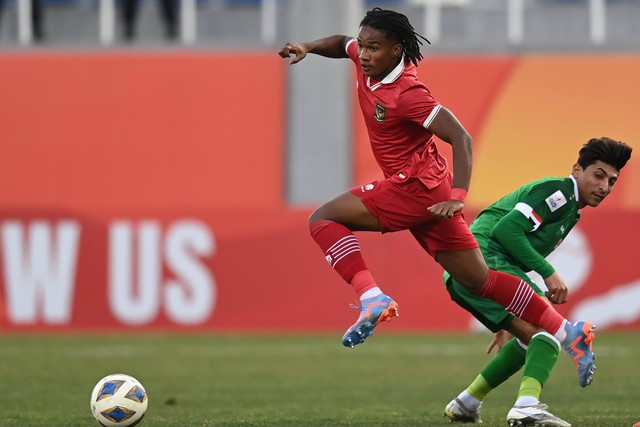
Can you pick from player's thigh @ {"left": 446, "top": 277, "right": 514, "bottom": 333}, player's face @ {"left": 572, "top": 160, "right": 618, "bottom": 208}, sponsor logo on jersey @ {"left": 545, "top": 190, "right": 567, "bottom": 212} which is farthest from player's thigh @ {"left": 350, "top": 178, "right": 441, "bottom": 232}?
player's face @ {"left": 572, "top": 160, "right": 618, "bottom": 208}

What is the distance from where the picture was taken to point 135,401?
7.01m

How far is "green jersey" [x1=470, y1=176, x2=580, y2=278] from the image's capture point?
7273mm

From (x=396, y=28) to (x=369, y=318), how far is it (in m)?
1.75

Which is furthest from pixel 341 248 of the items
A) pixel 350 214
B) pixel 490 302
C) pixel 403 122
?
pixel 490 302

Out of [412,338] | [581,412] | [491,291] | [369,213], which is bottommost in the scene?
[412,338]

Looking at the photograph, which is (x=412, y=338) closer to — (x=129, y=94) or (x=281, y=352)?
(x=281, y=352)

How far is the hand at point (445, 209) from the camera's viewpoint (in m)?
6.76

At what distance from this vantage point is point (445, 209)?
266 inches

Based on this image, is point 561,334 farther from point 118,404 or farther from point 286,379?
point 286,379

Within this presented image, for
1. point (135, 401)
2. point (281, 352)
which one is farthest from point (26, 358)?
point (135, 401)

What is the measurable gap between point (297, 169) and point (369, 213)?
10.3m

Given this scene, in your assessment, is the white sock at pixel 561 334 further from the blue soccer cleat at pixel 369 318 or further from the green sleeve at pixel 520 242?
the blue soccer cleat at pixel 369 318

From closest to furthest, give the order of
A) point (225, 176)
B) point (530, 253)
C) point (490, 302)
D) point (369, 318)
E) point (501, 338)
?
point (369, 318) < point (530, 253) < point (490, 302) < point (501, 338) < point (225, 176)

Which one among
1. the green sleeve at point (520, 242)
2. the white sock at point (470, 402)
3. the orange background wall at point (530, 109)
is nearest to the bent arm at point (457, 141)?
the green sleeve at point (520, 242)
